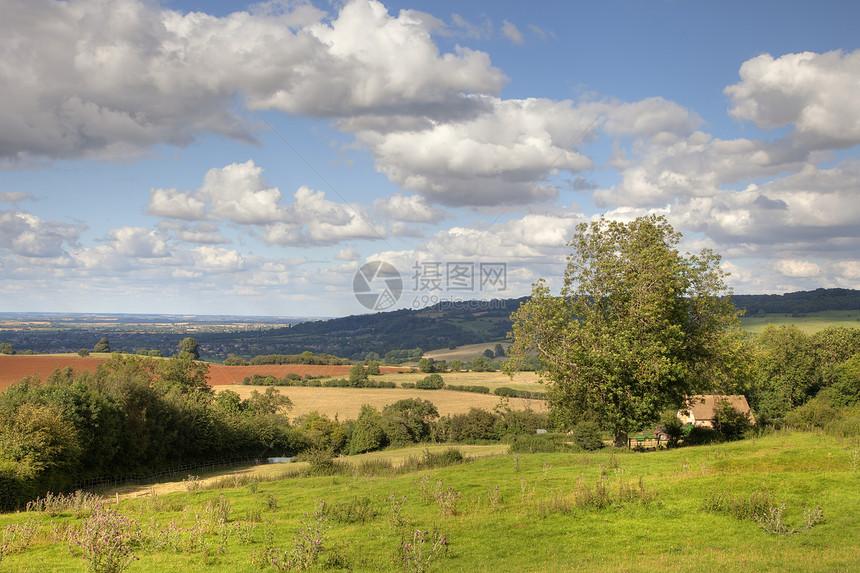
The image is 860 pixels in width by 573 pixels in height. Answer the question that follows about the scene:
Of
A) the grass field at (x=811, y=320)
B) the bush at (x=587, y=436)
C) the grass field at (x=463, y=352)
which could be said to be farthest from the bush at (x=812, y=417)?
the grass field at (x=811, y=320)

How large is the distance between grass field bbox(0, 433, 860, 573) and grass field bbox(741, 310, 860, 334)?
156 meters

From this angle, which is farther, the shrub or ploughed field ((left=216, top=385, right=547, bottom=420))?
ploughed field ((left=216, top=385, right=547, bottom=420))

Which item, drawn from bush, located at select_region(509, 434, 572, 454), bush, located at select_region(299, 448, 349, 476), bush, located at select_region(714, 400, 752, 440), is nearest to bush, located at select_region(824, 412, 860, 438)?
bush, located at select_region(714, 400, 752, 440)

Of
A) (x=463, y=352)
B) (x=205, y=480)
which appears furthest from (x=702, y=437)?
(x=463, y=352)

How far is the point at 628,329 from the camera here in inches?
1078

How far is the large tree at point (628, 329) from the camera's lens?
26.6 meters

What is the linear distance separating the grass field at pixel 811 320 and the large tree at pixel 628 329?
14170 centimetres

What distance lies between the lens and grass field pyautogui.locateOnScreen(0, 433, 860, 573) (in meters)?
11.4

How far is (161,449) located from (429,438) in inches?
1171

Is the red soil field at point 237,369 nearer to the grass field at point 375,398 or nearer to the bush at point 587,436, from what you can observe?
the grass field at point 375,398

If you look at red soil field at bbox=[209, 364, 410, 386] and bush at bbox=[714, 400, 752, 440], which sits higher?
bush at bbox=[714, 400, 752, 440]

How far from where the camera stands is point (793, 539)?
11680 mm

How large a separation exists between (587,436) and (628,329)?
8280 millimetres

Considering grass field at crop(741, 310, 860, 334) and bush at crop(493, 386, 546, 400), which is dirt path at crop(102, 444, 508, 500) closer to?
bush at crop(493, 386, 546, 400)
